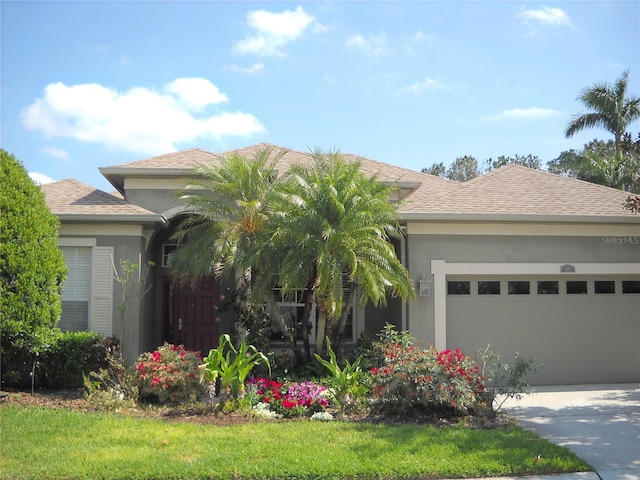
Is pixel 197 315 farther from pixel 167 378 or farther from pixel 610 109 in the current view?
pixel 610 109

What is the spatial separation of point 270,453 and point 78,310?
7112mm

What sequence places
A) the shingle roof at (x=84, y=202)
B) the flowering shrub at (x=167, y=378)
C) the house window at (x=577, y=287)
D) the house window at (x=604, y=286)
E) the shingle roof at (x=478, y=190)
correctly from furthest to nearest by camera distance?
1. the house window at (x=604, y=286)
2. the house window at (x=577, y=287)
3. the shingle roof at (x=478, y=190)
4. the shingle roof at (x=84, y=202)
5. the flowering shrub at (x=167, y=378)

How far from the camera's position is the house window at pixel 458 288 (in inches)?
A: 497

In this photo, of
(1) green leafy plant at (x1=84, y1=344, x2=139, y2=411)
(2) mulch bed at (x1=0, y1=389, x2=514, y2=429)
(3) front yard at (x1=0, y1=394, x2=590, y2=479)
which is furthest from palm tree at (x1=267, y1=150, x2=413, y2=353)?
(1) green leafy plant at (x1=84, y1=344, x2=139, y2=411)

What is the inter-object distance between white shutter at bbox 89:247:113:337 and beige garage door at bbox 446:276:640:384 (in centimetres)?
723

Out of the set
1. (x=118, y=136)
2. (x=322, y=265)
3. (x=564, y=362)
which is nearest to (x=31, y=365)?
(x=322, y=265)

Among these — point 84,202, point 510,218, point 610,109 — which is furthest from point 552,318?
point 610,109

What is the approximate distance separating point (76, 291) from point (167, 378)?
13.5 feet

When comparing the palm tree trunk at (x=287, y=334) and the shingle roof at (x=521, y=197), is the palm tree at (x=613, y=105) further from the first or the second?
the palm tree trunk at (x=287, y=334)

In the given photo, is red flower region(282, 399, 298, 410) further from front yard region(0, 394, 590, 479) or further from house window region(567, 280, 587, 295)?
house window region(567, 280, 587, 295)

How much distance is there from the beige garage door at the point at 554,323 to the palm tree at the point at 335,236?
2.30 metres

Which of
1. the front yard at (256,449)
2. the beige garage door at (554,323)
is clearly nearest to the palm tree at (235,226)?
the front yard at (256,449)

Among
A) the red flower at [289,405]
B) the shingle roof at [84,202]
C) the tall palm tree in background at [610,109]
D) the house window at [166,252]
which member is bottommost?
the red flower at [289,405]

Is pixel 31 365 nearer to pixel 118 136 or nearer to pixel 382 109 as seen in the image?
pixel 118 136
